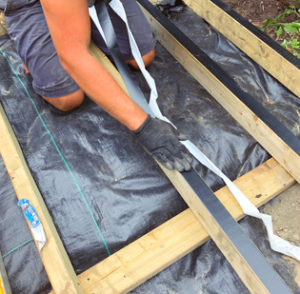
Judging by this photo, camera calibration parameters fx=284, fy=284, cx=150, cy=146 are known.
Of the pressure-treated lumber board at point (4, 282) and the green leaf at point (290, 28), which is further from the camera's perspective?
the green leaf at point (290, 28)

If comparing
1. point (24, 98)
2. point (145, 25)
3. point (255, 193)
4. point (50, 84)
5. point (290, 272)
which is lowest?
point (290, 272)

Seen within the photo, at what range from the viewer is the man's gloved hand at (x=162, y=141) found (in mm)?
1445

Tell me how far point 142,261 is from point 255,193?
2.21ft

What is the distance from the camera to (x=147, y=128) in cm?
150

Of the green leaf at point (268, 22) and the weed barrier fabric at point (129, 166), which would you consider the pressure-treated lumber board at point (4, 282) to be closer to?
the weed barrier fabric at point (129, 166)

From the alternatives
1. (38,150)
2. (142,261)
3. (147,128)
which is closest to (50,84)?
(38,150)

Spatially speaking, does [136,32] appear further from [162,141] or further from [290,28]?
[290,28]

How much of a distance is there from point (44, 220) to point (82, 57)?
795mm

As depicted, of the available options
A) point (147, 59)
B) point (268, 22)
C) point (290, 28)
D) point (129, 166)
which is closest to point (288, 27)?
point (290, 28)

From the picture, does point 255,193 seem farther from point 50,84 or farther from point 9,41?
point 9,41

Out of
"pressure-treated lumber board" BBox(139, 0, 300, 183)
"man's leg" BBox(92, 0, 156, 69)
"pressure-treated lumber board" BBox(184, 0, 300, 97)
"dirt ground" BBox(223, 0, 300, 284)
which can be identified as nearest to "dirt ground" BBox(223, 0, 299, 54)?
"pressure-treated lumber board" BBox(184, 0, 300, 97)

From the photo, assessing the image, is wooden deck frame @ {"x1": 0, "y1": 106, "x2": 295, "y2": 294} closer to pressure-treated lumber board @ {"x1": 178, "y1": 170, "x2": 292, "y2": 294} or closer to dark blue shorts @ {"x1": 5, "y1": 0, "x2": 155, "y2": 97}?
pressure-treated lumber board @ {"x1": 178, "y1": 170, "x2": 292, "y2": 294}

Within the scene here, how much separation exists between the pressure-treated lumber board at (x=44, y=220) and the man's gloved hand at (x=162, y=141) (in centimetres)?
62

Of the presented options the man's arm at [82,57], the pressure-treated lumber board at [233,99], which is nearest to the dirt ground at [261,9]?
the pressure-treated lumber board at [233,99]
